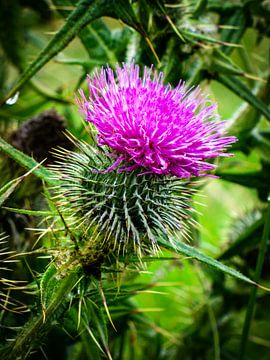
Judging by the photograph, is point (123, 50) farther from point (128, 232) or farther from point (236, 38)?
point (128, 232)

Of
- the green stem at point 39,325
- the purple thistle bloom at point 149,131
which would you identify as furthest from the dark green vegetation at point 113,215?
the purple thistle bloom at point 149,131

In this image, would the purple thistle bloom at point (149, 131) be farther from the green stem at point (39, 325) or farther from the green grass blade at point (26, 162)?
the green stem at point (39, 325)

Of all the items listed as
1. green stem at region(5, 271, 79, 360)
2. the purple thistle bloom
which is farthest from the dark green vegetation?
the purple thistle bloom

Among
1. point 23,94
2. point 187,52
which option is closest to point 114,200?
point 187,52

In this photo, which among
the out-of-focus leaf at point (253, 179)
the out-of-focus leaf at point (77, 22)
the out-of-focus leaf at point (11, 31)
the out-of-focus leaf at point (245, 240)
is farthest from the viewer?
the out-of-focus leaf at point (11, 31)

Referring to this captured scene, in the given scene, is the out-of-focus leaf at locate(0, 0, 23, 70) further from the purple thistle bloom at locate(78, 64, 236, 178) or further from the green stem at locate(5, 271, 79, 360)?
the green stem at locate(5, 271, 79, 360)

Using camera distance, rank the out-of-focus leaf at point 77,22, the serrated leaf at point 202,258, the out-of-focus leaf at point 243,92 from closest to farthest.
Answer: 1. the serrated leaf at point 202,258
2. the out-of-focus leaf at point 77,22
3. the out-of-focus leaf at point 243,92

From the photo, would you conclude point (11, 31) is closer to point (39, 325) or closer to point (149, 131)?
point (149, 131)

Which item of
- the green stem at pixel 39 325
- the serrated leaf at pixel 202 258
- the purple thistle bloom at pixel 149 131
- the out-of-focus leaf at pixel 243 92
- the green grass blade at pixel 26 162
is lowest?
the green stem at pixel 39 325

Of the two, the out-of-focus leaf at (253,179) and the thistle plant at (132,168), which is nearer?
the thistle plant at (132,168)
